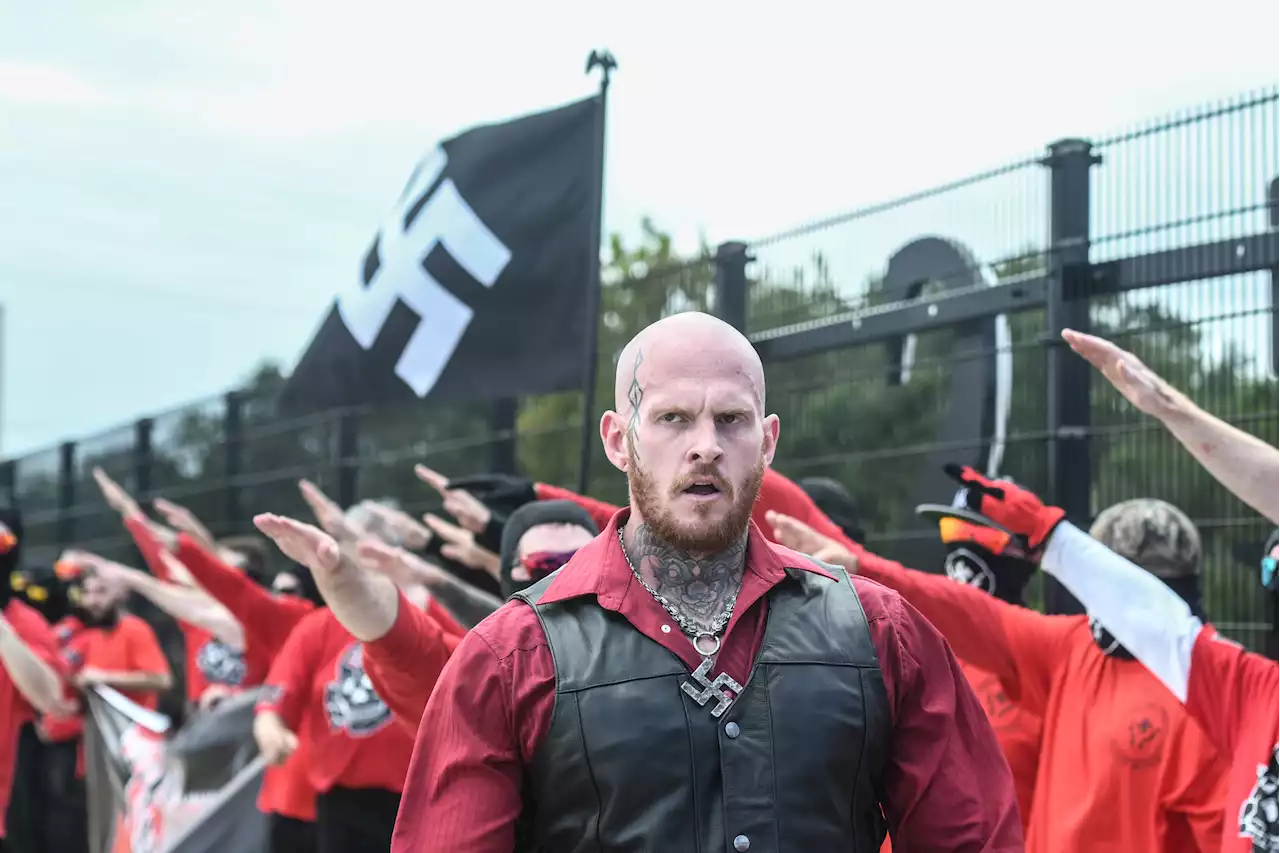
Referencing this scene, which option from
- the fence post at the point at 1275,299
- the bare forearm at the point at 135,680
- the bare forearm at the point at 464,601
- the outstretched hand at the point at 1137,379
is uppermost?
the fence post at the point at 1275,299

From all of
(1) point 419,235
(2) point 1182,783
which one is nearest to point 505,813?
(2) point 1182,783

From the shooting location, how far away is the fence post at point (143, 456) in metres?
13.2

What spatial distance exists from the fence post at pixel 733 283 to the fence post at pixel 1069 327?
5.58ft

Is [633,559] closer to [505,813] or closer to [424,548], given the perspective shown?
[505,813]

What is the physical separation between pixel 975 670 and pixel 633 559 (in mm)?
2839

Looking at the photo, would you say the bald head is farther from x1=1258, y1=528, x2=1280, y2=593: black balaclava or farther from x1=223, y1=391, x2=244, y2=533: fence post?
x1=223, y1=391, x2=244, y2=533: fence post

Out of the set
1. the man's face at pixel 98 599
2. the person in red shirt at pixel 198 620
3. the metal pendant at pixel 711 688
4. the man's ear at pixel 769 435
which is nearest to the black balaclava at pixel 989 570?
the man's ear at pixel 769 435

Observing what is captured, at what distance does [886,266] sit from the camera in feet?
21.5

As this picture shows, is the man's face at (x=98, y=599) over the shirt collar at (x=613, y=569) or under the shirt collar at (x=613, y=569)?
under

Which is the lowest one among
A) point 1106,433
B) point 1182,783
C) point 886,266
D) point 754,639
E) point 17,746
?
point 17,746

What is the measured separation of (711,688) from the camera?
8.42 feet

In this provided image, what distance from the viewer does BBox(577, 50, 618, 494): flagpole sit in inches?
265

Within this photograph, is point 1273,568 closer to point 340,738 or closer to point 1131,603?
point 1131,603

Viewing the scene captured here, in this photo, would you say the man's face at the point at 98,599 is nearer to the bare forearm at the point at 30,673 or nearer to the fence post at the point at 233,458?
the bare forearm at the point at 30,673
